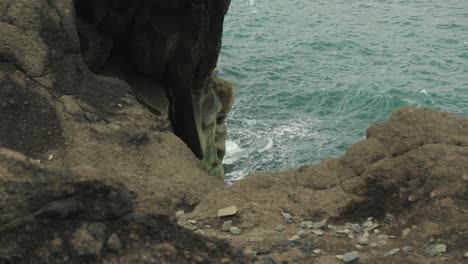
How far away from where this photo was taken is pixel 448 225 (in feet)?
21.4

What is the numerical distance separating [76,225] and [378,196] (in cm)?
396

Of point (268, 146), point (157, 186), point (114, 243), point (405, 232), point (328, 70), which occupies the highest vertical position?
point (114, 243)

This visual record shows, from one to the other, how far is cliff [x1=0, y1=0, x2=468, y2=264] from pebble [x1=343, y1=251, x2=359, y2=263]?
0.43 ft

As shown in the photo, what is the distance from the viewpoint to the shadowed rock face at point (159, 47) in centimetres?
1189

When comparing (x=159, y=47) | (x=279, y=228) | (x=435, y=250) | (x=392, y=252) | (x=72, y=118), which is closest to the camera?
(x=435, y=250)

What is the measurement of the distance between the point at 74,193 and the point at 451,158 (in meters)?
4.48

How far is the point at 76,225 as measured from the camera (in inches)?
197

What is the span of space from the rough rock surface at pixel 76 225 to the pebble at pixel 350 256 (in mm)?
1434

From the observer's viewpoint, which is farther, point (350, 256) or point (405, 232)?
point (405, 232)

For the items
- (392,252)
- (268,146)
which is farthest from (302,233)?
(268,146)

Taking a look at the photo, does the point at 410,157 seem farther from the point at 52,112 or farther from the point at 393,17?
the point at 393,17

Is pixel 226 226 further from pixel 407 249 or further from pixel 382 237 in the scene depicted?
pixel 407 249

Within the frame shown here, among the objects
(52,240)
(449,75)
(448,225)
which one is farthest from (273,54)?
(52,240)

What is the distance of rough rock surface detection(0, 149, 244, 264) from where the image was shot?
4.76 metres
